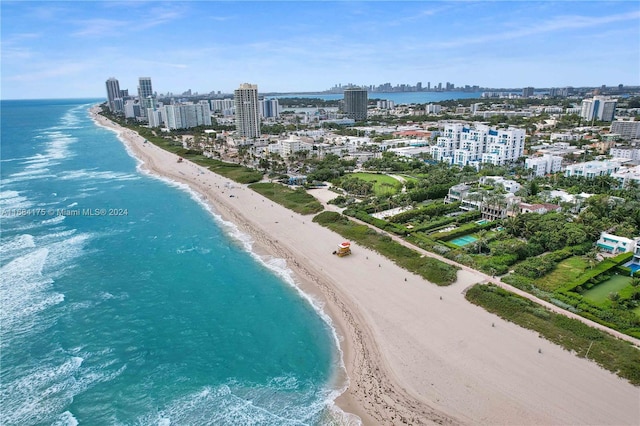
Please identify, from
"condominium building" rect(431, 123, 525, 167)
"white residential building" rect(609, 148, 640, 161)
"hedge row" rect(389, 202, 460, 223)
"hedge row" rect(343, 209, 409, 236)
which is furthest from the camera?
"condominium building" rect(431, 123, 525, 167)

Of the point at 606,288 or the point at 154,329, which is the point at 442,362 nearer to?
the point at 606,288

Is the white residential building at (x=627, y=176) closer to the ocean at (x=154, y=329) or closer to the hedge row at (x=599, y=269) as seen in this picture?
the hedge row at (x=599, y=269)

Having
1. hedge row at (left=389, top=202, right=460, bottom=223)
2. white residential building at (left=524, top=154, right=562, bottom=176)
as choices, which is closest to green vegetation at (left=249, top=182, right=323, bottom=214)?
hedge row at (left=389, top=202, right=460, bottom=223)

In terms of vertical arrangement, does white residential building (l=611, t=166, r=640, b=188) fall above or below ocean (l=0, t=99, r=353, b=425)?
above

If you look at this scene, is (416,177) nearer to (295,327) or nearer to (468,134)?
(468,134)

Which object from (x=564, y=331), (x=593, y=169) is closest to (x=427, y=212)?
(x=564, y=331)

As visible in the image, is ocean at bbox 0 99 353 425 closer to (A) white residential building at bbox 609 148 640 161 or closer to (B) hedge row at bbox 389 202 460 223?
(B) hedge row at bbox 389 202 460 223
